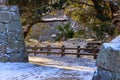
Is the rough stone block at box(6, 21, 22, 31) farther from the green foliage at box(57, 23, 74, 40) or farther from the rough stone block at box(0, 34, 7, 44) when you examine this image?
the green foliage at box(57, 23, 74, 40)

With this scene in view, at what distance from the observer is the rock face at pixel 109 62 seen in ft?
12.6

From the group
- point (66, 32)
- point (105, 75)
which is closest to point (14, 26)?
point (105, 75)

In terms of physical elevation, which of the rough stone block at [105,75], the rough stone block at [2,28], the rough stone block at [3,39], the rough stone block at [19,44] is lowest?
the rough stone block at [19,44]

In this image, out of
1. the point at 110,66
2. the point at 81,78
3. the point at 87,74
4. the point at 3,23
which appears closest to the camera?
the point at 110,66

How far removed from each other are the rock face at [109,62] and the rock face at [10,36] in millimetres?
4994

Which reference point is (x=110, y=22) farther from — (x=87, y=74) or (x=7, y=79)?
(x=7, y=79)

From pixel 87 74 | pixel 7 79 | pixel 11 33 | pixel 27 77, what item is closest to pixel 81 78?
pixel 87 74

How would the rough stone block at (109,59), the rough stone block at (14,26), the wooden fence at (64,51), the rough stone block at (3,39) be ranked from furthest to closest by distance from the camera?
the wooden fence at (64,51) < the rough stone block at (14,26) < the rough stone block at (3,39) < the rough stone block at (109,59)

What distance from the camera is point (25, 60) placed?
8.97m

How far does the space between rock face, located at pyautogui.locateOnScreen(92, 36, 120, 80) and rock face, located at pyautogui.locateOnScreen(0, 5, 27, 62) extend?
197 inches

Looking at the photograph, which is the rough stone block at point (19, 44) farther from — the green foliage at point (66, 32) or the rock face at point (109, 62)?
the green foliage at point (66, 32)

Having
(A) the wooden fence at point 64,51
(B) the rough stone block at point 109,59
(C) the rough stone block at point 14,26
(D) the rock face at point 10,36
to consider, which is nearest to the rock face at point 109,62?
(B) the rough stone block at point 109,59

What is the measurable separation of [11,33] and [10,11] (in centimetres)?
70

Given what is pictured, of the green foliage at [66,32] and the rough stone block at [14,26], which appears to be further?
the green foliage at [66,32]
